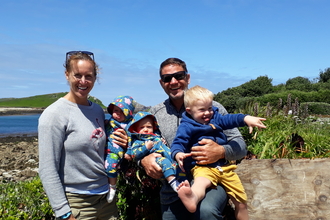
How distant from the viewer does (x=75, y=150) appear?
109 inches

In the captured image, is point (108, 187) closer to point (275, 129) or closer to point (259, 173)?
point (259, 173)

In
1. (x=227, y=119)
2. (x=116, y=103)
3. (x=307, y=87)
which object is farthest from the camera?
(x=307, y=87)

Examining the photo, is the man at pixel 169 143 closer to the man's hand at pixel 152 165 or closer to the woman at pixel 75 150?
the man's hand at pixel 152 165

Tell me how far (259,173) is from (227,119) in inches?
51.3

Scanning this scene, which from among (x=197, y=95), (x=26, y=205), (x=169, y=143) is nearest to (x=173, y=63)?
(x=197, y=95)

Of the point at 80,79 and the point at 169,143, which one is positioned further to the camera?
the point at 169,143

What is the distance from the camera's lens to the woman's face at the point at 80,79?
287 cm

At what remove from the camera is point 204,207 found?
9.68ft

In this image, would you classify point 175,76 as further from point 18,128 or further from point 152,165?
point 18,128

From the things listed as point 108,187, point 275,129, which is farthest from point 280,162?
point 108,187

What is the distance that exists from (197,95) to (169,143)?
0.74 m

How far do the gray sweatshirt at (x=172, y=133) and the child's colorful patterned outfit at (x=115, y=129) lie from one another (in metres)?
0.42

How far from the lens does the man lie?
3033 mm

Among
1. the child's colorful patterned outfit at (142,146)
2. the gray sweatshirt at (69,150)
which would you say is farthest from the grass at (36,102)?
the gray sweatshirt at (69,150)
